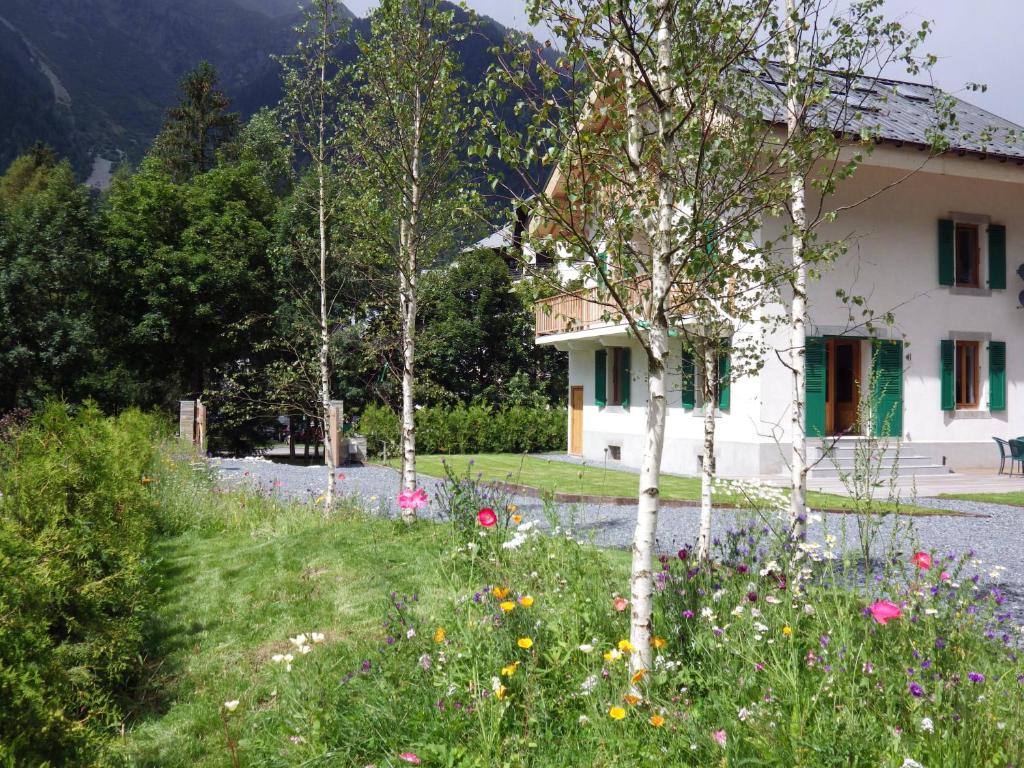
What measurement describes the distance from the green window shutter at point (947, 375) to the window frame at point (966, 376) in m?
0.57

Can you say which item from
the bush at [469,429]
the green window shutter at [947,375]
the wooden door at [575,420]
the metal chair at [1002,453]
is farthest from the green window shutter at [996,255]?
the bush at [469,429]

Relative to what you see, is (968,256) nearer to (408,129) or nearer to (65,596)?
(408,129)

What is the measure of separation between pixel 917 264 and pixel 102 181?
342 ft

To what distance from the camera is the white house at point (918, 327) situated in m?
14.6

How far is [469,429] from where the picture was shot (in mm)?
22625

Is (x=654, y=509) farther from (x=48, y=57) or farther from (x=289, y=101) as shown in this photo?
(x=48, y=57)

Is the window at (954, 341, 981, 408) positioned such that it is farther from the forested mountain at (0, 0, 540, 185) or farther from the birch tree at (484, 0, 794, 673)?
the forested mountain at (0, 0, 540, 185)

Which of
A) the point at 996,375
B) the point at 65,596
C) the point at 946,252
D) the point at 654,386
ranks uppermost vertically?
the point at 946,252

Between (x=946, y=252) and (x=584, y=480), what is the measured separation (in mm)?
9174

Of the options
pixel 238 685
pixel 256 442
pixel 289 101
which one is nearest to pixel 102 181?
pixel 256 442

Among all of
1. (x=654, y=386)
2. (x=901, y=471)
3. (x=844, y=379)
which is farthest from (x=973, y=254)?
(x=654, y=386)

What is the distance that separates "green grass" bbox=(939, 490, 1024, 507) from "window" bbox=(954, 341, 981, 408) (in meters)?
5.01

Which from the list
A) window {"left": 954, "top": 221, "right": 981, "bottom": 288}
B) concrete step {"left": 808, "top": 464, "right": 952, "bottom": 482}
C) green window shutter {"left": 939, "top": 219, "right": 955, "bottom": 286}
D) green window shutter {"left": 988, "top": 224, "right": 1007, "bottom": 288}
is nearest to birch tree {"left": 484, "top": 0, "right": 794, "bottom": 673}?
concrete step {"left": 808, "top": 464, "right": 952, "bottom": 482}

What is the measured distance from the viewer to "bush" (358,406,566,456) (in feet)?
70.6
